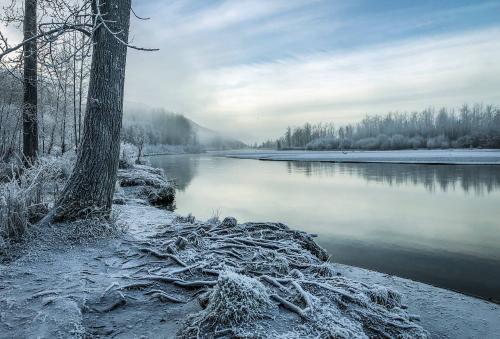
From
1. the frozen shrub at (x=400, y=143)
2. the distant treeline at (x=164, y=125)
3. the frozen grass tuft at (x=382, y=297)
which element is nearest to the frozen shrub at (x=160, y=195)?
the frozen grass tuft at (x=382, y=297)

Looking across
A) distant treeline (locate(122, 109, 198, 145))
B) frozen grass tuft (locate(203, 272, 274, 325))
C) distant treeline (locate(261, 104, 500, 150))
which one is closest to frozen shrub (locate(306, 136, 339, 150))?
distant treeline (locate(261, 104, 500, 150))

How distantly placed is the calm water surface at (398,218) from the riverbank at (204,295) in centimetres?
158

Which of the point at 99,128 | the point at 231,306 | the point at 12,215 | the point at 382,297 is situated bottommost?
the point at 382,297

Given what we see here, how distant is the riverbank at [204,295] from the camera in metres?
3.10

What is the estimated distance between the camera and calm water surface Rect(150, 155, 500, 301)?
7025 millimetres

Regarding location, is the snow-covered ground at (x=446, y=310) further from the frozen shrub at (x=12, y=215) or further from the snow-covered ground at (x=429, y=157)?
the snow-covered ground at (x=429, y=157)

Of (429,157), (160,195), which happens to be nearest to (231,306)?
(160,195)

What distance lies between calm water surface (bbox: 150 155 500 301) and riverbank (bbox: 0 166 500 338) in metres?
1.58

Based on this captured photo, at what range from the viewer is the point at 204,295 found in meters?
3.61

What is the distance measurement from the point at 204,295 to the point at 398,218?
966cm

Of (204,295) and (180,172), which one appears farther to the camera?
(180,172)

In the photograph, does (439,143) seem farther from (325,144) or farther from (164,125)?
(164,125)

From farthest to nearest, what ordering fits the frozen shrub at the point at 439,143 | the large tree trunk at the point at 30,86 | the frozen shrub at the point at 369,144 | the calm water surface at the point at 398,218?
the frozen shrub at the point at 369,144 → the frozen shrub at the point at 439,143 → the large tree trunk at the point at 30,86 → the calm water surface at the point at 398,218

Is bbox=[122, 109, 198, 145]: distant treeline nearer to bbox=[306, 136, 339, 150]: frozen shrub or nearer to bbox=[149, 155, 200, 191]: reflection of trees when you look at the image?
bbox=[306, 136, 339, 150]: frozen shrub
